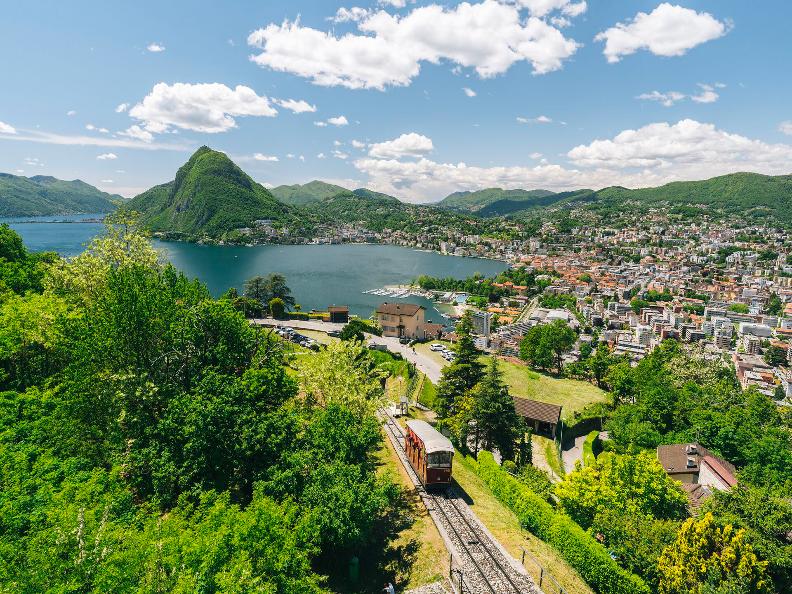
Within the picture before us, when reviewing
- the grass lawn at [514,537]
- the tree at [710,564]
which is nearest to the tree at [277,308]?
the grass lawn at [514,537]

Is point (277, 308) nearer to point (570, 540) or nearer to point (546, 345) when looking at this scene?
point (546, 345)

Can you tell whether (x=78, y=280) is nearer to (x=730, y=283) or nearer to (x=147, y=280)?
(x=147, y=280)

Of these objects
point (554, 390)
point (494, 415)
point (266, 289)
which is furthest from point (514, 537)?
point (266, 289)

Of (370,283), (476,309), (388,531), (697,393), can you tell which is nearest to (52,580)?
(388,531)

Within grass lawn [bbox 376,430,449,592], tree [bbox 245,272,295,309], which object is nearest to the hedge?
grass lawn [bbox 376,430,449,592]

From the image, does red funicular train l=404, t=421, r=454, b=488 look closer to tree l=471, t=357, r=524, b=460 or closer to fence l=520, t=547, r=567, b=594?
fence l=520, t=547, r=567, b=594

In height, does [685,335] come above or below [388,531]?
below
